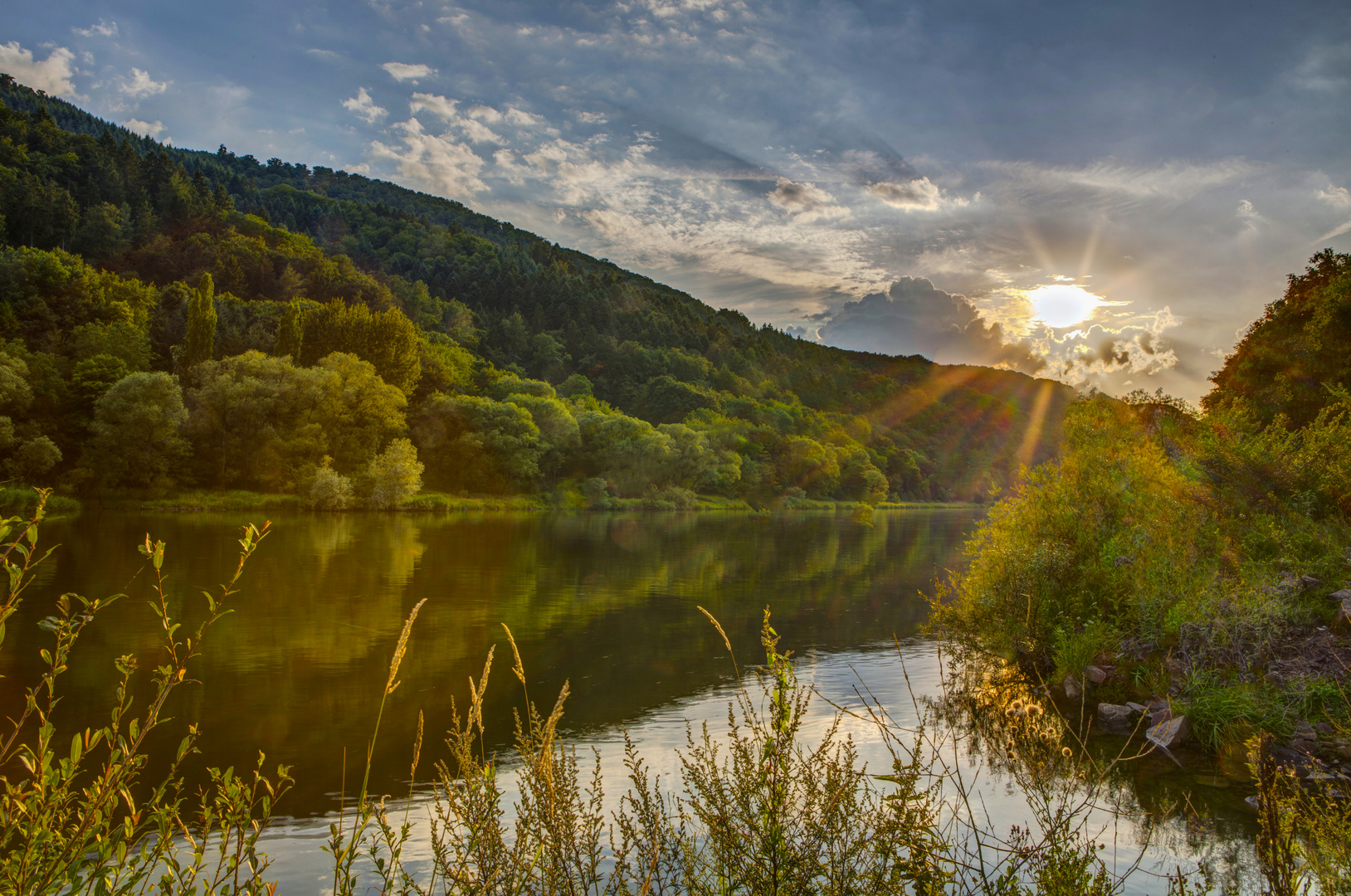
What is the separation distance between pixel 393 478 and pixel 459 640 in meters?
43.3

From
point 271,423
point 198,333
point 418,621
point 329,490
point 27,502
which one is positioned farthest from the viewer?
point 198,333

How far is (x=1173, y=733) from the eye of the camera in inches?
393

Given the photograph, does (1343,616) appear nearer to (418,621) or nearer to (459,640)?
(459,640)

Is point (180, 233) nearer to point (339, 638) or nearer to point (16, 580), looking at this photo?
point (339, 638)

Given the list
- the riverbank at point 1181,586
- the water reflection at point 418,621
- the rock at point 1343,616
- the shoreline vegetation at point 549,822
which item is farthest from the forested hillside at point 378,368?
the shoreline vegetation at point 549,822

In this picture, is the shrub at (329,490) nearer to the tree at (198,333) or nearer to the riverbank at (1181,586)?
the tree at (198,333)

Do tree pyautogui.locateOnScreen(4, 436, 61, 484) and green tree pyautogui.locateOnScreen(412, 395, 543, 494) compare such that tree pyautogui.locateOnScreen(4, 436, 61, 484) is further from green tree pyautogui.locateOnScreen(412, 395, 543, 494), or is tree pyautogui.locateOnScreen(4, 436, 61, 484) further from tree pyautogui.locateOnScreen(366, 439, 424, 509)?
green tree pyautogui.locateOnScreen(412, 395, 543, 494)

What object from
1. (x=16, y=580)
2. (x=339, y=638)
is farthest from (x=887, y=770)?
(x=339, y=638)

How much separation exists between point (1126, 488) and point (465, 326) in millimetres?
102792

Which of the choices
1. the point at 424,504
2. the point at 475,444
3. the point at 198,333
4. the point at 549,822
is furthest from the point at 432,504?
the point at 549,822

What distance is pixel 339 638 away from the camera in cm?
1573

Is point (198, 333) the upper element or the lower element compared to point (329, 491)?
upper

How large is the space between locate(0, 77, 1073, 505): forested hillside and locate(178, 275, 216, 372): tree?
145 millimetres

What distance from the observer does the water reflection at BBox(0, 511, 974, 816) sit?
35.9 ft
